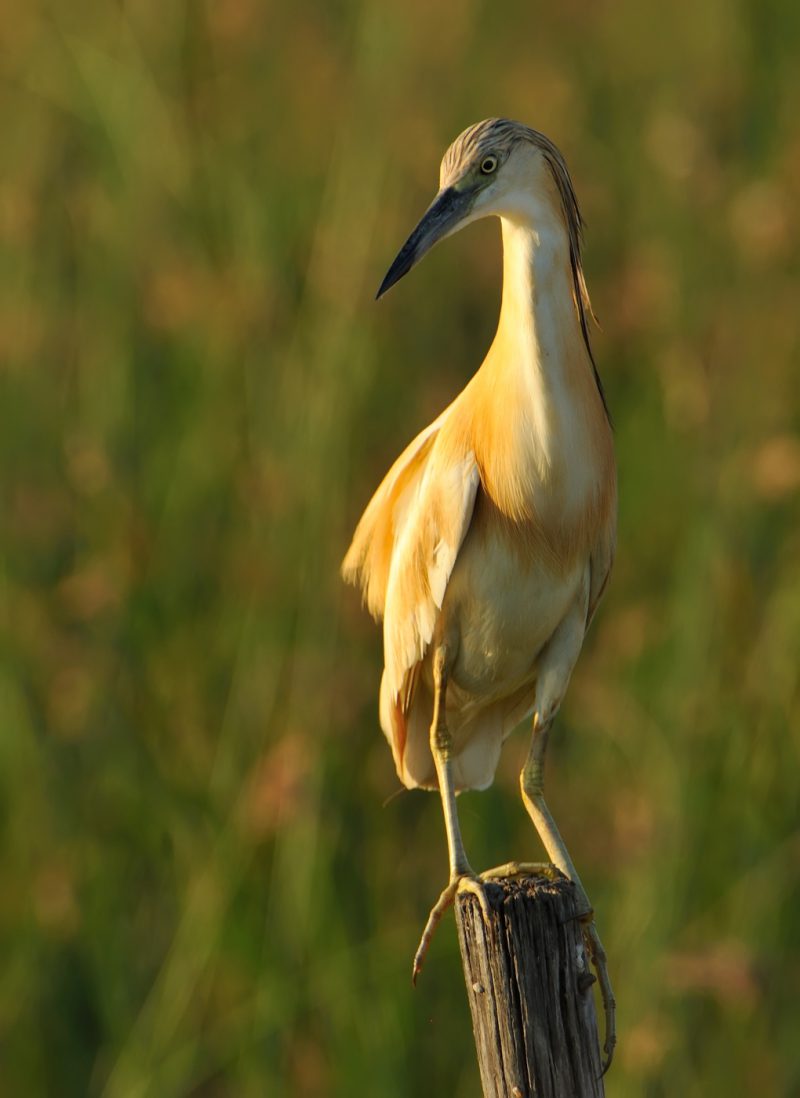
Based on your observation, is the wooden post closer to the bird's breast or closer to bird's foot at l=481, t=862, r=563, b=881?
bird's foot at l=481, t=862, r=563, b=881

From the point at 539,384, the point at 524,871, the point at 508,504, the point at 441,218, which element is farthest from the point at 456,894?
the point at 441,218

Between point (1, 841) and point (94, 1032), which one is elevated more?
point (1, 841)

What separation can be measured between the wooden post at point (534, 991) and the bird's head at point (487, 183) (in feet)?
2.66

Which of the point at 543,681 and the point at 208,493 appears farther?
the point at 208,493

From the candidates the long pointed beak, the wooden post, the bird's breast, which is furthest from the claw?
the long pointed beak

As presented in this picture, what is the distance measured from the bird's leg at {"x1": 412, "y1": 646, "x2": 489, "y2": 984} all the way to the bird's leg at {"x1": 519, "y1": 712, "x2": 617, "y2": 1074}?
0.12 metres

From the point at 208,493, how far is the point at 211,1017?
1174 millimetres

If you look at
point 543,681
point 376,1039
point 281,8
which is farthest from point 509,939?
point 281,8

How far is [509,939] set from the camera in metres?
2.08

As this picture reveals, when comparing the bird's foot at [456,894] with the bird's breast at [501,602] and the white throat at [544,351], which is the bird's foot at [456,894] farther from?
the white throat at [544,351]

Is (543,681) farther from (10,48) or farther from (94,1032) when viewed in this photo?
(10,48)

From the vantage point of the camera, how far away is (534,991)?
208cm

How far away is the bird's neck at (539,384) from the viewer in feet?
7.07

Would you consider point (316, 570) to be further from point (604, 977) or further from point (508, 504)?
point (604, 977)
